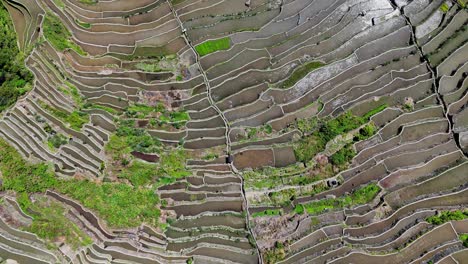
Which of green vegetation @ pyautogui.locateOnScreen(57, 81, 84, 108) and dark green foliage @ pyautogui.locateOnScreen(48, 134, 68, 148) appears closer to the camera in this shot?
dark green foliage @ pyautogui.locateOnScreen(48, 134, 68, 148)

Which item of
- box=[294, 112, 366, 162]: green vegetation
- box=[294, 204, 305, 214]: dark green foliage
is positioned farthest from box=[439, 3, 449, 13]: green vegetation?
box=[294, 204, 305, 214]: dark green foliage

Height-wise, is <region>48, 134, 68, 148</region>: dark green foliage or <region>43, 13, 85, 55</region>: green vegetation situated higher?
<region>43, 13, 85, 55</region>: green vegetation

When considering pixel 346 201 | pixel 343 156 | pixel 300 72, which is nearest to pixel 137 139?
pixel 300 72

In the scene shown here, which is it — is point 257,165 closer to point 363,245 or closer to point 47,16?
point 363,245

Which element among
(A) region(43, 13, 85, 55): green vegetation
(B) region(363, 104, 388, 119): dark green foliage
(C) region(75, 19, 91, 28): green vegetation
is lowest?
(B) region(363, 104, 388, 119): dark green foliage

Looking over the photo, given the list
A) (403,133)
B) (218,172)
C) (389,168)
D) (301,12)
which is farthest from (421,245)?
(301,12)

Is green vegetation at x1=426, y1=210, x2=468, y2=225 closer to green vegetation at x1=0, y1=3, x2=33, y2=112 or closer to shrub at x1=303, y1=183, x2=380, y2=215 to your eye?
shrub at x1=303, y1=183, x2=380, y2=215
